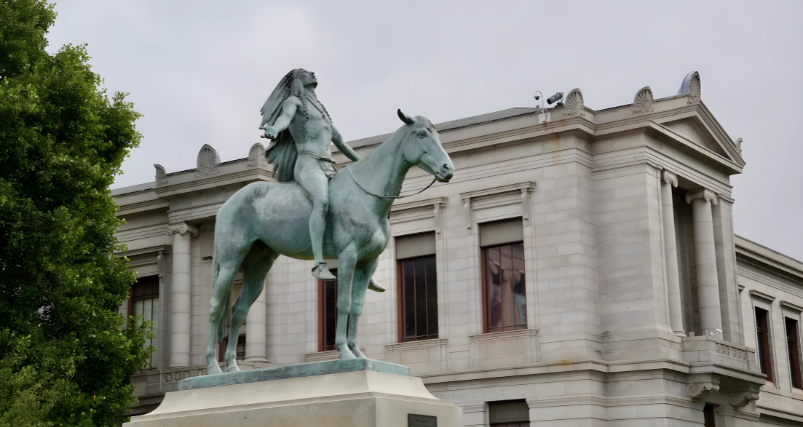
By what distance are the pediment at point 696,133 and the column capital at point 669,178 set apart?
1.42 m

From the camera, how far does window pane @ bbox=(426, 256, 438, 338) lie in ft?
118

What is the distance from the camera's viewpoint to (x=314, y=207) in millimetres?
12195

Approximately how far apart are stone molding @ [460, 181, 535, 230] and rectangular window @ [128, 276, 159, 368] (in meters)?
13.3

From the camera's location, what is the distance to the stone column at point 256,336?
3797 cm

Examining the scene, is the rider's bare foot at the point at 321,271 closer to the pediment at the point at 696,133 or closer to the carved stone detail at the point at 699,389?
the carved stone detail at the point at 699,389

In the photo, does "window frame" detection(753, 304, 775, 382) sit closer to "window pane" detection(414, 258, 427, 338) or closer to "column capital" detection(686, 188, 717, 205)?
"column capital" detection(686, 188, 717, 205)

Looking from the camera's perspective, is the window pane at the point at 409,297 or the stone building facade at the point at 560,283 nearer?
the stone building facade at the point at 560,283

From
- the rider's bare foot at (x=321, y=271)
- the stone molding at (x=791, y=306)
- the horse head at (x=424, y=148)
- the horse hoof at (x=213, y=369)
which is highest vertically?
the stone molding at (x=791, y=306)

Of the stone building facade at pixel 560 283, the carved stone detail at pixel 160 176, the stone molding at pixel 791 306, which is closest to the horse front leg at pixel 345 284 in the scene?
the stone building facade at pixel 560 283

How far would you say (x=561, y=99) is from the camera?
3622 cm

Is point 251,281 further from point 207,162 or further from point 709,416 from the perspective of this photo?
point 207,162

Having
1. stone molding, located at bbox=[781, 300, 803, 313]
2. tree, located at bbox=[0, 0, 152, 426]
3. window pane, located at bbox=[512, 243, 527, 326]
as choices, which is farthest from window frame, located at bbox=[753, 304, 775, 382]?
tree, located at bbox=[0, 0, 152, 426]

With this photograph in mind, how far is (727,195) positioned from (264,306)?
52.7ft

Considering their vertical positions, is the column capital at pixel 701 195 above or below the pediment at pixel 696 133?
below
